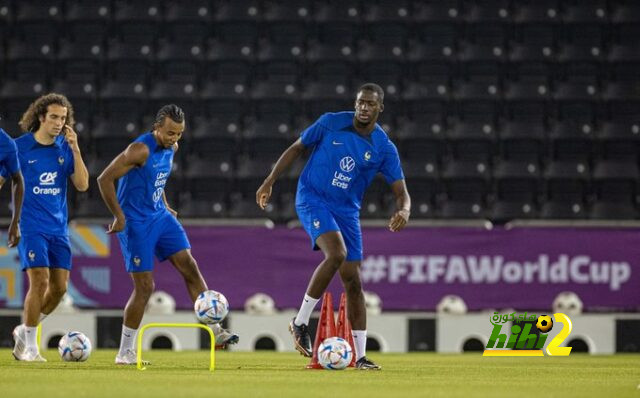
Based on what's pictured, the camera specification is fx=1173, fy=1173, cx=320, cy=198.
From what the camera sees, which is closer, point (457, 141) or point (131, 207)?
point (131, 207)

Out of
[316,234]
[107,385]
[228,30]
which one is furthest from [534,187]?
[107,385]

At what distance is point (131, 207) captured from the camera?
9602 mm

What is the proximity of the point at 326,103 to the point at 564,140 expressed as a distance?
3.59 m

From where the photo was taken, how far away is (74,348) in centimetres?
963

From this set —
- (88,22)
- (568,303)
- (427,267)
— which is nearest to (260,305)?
(427,267)

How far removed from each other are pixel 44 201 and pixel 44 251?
1.41 feet

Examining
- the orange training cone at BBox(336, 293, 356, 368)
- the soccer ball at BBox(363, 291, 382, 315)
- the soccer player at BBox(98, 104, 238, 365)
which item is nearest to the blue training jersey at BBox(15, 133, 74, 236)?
the soccer player at BBox(98, 104, 238, 365)

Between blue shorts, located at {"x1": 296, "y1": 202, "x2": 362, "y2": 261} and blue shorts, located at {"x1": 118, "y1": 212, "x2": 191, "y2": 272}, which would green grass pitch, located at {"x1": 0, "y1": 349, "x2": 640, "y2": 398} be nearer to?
blue shorts, located at {"x1": 118, "y1": 212, "x2": 191, "y2": 272}

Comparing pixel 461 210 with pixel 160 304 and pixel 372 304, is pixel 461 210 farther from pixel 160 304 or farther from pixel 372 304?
pixel 160 304

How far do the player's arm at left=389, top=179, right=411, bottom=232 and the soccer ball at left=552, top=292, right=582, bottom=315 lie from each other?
5213 mm

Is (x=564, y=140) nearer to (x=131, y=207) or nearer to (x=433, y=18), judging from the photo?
(x=433, y=18)

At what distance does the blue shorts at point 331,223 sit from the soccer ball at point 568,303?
541 centimetres

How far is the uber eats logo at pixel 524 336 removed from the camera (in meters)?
9.67

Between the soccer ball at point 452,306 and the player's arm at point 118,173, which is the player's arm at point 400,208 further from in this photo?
the soccer ball at point 452,306
